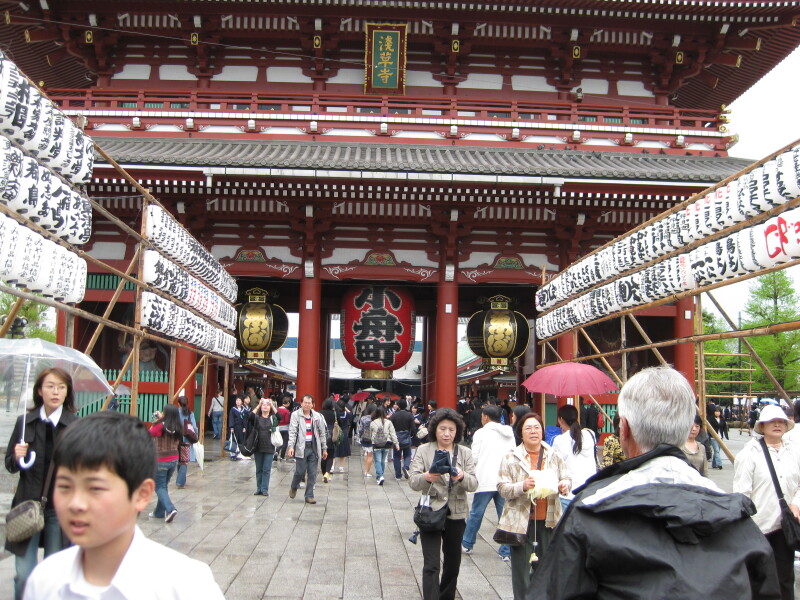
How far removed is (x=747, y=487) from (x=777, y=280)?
95.2 ft

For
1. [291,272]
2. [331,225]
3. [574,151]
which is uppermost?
[574,151]

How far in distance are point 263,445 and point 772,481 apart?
6876mm

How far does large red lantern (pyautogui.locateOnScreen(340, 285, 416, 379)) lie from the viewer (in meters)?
15.4

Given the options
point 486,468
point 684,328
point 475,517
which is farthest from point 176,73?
point 475,517

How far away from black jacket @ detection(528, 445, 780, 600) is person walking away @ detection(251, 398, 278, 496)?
27.5 feet

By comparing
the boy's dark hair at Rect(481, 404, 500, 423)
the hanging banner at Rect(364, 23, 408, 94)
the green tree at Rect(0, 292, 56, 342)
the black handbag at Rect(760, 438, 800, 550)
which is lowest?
the black handbag at Rect(760, 438, 800, 550)

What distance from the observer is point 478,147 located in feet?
51.2

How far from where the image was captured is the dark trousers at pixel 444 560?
194 inches

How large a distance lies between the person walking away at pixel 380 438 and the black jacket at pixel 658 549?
978 cm

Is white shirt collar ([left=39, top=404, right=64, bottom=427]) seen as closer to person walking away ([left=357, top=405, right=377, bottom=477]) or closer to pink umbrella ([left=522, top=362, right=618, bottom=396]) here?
pink umbrella ([left=522, top=362, right=618, bottom=396])

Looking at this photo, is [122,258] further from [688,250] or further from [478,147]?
[688,250]

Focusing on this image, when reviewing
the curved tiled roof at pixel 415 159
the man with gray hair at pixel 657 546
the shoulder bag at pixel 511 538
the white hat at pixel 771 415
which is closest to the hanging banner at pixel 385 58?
the curved tiled roof at pixel 415 159

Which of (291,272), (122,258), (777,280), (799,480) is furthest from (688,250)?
(777,280)

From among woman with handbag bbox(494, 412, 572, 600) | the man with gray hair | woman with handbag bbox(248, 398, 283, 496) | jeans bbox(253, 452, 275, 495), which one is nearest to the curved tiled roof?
woman with handbag bbox(248, 398, 283, 496)
